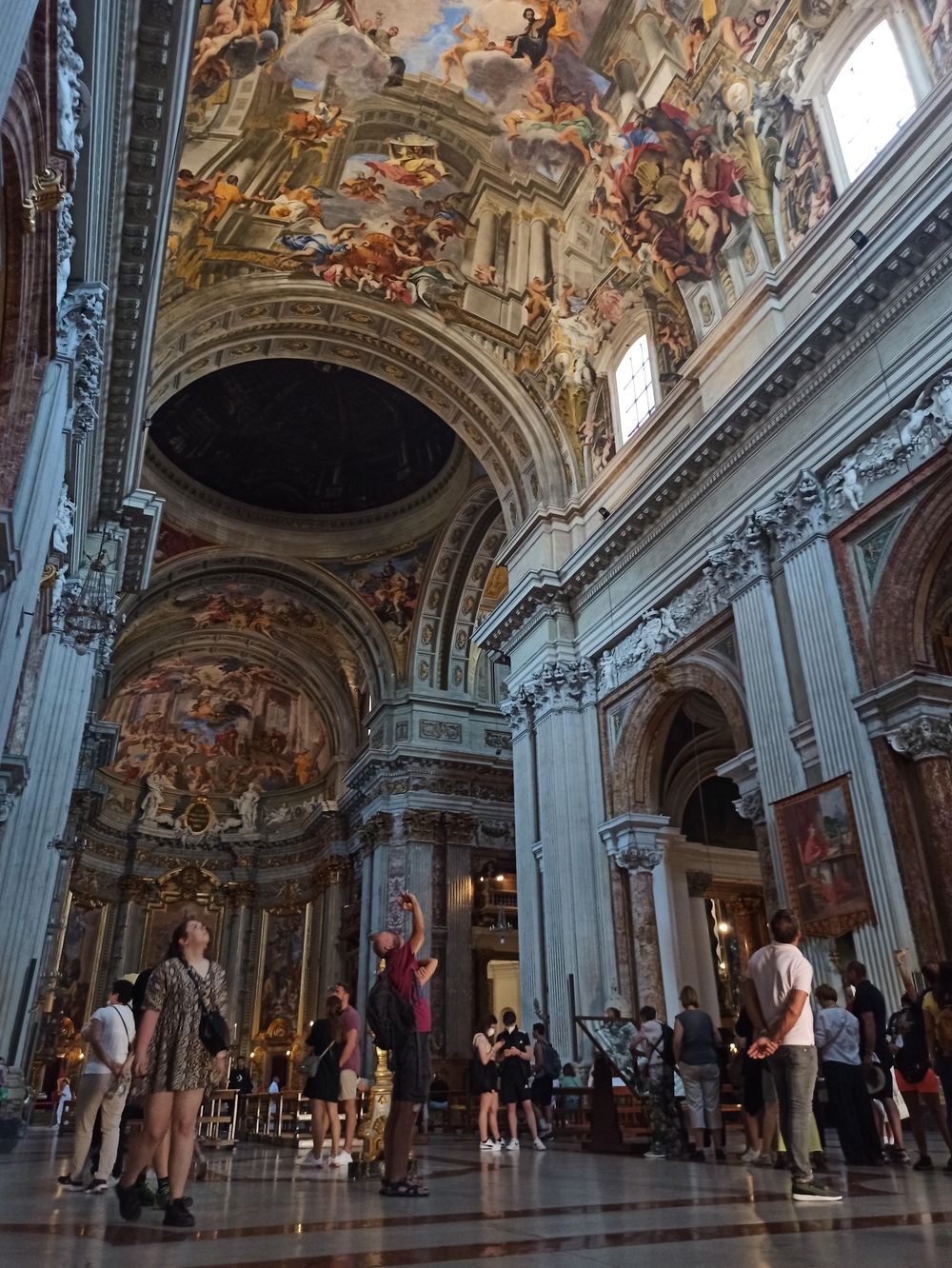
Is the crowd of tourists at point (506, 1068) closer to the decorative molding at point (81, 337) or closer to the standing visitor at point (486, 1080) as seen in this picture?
the standing visitor at point (486, 1080)

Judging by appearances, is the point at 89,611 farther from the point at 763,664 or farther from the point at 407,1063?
the point at 407,1063

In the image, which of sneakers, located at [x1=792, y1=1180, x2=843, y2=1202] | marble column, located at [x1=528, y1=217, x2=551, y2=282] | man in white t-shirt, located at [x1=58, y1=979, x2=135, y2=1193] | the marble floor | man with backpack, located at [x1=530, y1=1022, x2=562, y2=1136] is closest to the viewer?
the marble floor

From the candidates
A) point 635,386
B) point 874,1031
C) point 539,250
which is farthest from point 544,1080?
point 539,250

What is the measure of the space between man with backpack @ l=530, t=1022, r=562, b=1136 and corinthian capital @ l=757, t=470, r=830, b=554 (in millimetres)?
6258

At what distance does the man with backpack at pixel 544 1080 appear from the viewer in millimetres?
9734

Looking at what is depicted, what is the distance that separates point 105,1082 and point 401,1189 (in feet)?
6.08

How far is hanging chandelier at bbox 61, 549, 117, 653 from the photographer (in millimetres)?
10977

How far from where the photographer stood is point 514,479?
1680cm

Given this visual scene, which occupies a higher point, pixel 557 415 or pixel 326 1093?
pixel 557 415

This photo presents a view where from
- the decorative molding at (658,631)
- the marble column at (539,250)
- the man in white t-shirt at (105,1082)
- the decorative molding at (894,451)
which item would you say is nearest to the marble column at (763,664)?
the decorative molding at (658,631)

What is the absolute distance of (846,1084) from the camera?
580 cm

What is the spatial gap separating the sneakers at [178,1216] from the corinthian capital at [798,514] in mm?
8722

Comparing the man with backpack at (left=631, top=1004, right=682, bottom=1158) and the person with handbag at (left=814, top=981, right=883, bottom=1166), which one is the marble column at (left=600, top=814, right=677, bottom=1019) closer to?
the man with backpack at (left=631, top=1004, right=682, bottom=1158)

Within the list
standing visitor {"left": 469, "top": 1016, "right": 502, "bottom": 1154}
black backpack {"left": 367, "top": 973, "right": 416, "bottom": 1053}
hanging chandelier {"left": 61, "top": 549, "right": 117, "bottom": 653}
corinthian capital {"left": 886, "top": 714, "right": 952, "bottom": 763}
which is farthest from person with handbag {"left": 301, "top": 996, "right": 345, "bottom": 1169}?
hanging chandelier {"left": 61, "top": 549, "right": 117, "bottom": 653}
